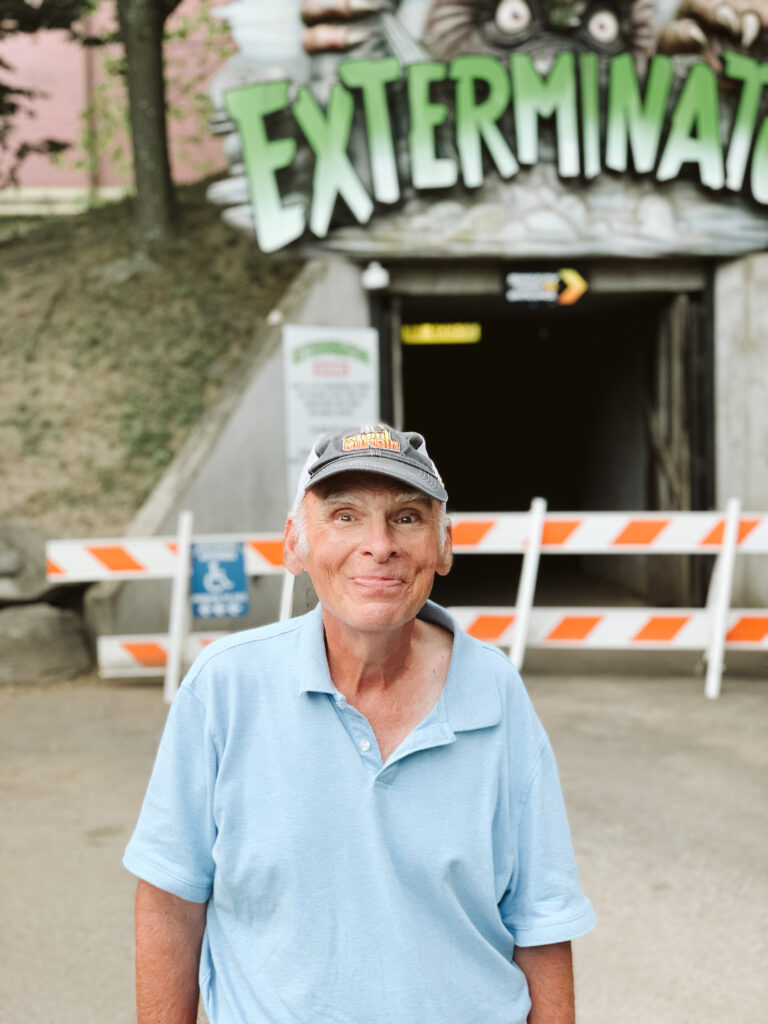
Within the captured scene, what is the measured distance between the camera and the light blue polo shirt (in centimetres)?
173

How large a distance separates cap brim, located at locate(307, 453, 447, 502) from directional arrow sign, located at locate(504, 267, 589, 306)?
9.87 meters

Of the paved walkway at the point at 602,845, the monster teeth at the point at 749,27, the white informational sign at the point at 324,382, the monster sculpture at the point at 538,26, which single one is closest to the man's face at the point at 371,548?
the paved walkway at the point at 602,845

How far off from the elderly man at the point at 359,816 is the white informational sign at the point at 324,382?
7821 millimetres

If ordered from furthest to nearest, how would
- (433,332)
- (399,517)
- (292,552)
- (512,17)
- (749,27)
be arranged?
(433,332)
(749,27)
(512,17)
(292,552)
(399,517)

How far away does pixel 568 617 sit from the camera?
26.7ft

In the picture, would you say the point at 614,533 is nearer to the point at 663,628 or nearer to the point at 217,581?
the point at 663,628

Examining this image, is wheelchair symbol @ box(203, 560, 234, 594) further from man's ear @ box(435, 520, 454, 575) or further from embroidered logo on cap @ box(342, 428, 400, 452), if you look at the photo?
embroidered logo on cap @ box(342, 428, 400, 452)

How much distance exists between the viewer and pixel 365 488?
1.91 m

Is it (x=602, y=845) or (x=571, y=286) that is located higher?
(x=571, y=286)

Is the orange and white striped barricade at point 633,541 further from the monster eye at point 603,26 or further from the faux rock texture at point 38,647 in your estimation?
the monster eye at point 603,26

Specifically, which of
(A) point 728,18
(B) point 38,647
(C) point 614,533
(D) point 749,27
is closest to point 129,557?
(B) point 38,647

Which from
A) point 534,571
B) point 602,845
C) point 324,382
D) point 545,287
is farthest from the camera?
point 545,287

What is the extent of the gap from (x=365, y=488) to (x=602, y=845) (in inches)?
139

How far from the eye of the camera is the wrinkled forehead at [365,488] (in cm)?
190
